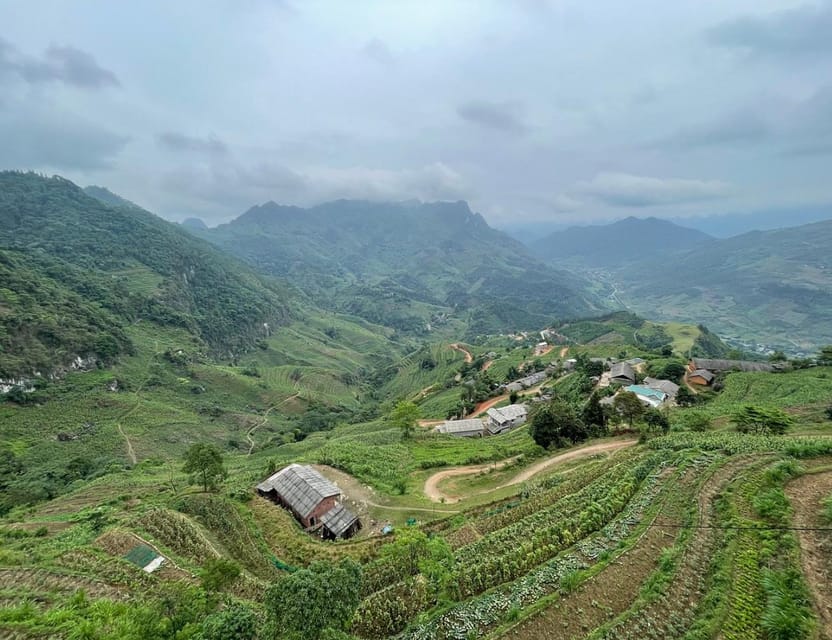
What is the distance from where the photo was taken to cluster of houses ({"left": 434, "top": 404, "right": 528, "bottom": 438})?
6425cm

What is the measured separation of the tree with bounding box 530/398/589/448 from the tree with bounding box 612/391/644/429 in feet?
16.3

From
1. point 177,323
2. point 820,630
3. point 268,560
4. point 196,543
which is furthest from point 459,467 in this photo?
point 177,323

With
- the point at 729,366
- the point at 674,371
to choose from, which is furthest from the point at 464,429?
the point at 729,366

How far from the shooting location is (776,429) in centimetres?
3381

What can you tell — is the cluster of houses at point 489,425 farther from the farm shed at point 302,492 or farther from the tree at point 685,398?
the farm shed at point 302,492

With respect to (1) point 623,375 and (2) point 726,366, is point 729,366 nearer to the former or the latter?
(2) point 726,366

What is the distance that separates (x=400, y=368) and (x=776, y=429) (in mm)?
148701

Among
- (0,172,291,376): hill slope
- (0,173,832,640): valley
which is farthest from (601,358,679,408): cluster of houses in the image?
(0,172,291,376): hill slope

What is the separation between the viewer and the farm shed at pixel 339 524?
1211 inches

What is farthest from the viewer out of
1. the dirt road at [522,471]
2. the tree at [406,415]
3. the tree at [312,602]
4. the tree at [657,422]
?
the tree at [406,415]

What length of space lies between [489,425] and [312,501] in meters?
39.3

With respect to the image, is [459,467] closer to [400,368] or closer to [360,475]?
[360,475]

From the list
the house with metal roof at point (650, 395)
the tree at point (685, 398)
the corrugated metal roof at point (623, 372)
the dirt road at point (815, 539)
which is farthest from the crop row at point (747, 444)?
the corrugated metal roof at point (623, 372)

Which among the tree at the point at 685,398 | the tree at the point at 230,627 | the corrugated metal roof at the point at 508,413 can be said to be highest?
the tree at the point at 230,627
